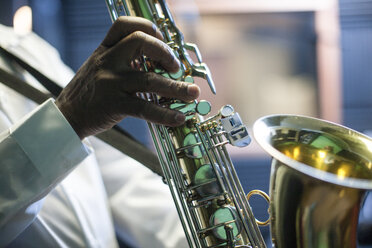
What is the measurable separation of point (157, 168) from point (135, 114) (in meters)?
0.35

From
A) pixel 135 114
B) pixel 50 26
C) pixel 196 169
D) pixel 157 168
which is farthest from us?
pixel 50 26

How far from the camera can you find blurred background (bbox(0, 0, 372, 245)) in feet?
8.79

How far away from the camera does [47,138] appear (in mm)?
834

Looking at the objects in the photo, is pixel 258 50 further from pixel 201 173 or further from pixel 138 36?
pixel 138 36

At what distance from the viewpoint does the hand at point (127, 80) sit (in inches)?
30.5

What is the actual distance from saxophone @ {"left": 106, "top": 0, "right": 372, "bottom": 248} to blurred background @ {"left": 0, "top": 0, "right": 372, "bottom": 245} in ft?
5.62

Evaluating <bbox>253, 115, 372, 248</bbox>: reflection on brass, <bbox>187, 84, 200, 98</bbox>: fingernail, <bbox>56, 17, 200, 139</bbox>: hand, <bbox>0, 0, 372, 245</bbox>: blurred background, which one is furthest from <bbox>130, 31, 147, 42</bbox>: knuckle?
<bbox>0, 0, 372, 245</bbox>: blurred background

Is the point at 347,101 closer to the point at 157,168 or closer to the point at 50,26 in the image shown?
the point at 50,26

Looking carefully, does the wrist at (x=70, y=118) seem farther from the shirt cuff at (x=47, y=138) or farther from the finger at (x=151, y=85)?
the finger at (x=151, y=85)

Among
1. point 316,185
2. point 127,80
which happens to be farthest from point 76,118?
point 316,185

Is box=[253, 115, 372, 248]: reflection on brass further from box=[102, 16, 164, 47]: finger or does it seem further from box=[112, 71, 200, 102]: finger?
box=[102, 16, 164, 47]: finger

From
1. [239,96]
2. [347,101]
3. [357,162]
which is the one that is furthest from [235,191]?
[347,101]

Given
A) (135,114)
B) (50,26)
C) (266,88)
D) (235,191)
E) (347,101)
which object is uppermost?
(50,26)

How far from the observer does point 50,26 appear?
2668mm
